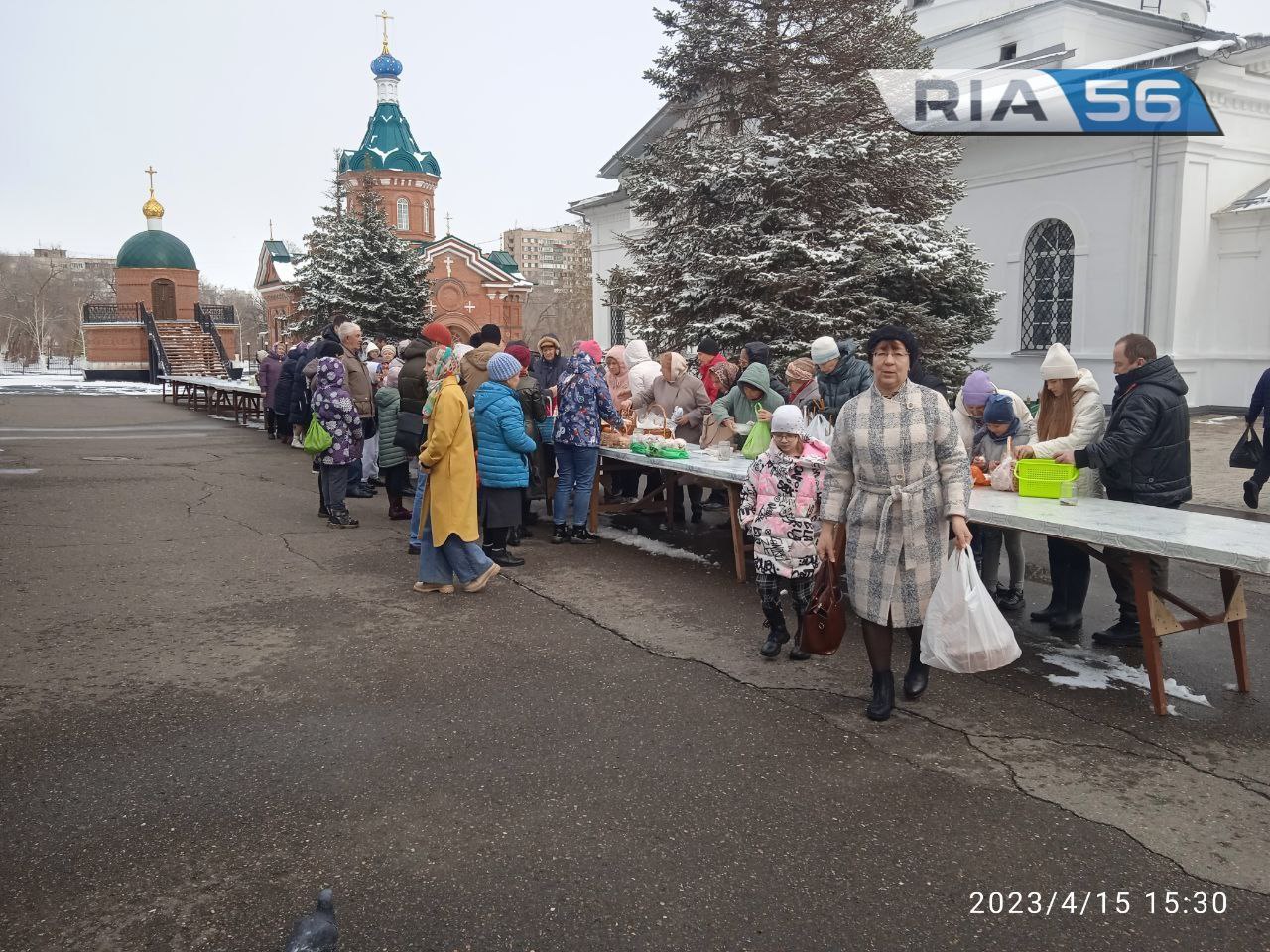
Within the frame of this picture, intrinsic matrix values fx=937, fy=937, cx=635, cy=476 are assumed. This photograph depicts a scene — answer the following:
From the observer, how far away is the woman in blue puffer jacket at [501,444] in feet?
25.1

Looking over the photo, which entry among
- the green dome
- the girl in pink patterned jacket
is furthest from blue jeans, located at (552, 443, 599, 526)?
the green dome

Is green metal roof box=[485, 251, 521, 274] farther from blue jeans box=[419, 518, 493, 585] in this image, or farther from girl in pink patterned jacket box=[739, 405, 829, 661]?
girl in pink patterned jacket box=[739, 405, 829, 661]

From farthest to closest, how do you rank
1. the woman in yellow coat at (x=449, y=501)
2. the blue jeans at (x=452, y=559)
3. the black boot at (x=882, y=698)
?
the blue jeans at (x=452, y=559) → the woman in yellow coat at (x=449, y=501) → the black boot at (x=882, y=698)

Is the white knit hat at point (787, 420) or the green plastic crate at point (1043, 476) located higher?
the white knit hat at point (787, 420)

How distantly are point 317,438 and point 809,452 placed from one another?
5.70 meters

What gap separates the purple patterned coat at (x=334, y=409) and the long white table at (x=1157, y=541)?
6.29m

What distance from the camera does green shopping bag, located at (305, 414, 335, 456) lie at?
370 inches

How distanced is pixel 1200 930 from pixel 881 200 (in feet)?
44.1

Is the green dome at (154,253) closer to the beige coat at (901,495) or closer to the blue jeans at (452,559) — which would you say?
the blue jeans at (452,559)

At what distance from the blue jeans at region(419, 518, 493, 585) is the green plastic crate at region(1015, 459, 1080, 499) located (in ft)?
13.0

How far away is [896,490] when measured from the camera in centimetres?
446

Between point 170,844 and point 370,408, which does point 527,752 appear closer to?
point 170,844

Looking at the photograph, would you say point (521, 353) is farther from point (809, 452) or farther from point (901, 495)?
point (901, 495)

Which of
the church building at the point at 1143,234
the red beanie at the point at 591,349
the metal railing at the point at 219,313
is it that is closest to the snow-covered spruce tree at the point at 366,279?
the church building at the point at 1143,234
